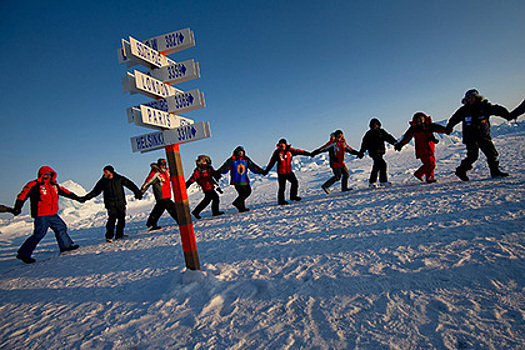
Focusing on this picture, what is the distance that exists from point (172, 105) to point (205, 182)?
482cm

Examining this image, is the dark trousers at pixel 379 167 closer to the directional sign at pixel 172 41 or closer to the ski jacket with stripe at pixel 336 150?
the ski jacket with stripe at pixel 336 150

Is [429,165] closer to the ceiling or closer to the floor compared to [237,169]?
closer to the floor

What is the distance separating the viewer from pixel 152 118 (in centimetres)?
254

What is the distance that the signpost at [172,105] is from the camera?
8.77 ft

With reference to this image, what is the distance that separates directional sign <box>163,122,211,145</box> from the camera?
8.95 feet

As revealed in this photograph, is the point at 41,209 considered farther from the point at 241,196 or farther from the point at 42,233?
the point at 241,196

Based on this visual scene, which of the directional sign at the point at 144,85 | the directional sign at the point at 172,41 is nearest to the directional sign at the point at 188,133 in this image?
the directional sign at the point at 144,85

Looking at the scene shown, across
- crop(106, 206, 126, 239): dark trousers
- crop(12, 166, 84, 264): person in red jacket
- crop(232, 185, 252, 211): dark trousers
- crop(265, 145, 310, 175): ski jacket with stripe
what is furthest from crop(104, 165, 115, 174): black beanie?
crop(265, 145, 310, 175): ski jacket with stripe

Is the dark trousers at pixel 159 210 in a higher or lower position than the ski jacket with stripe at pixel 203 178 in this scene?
lower

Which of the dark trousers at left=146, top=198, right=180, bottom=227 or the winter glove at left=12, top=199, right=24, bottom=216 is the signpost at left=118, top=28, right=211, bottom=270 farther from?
the winter glove at left=12, top=199, right=24, bottom=216

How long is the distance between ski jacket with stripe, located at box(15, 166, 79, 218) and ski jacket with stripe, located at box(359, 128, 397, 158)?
8.44m

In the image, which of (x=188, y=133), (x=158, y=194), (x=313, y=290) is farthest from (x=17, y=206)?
(x=313, y=290)

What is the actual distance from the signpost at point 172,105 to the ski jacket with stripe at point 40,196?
172 inches

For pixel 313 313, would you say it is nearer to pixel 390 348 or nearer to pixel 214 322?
pixel 390 348
